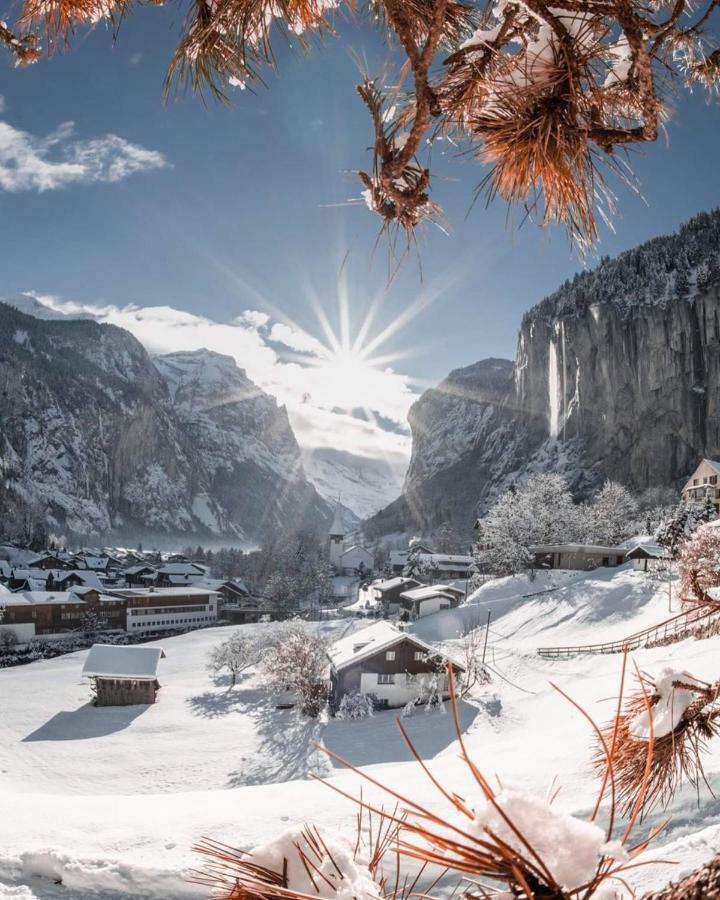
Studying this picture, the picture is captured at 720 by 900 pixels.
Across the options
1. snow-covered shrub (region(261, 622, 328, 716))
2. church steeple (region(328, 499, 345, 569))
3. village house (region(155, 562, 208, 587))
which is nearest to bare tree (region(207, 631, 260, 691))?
snow-covered shrub (region(261, 622, 328, 716))

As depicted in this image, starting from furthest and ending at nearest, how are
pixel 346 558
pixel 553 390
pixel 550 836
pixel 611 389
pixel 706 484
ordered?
pixel 553 390
pixel 611 389
pixel 346 558
pixel 706 484
pixel 550 836

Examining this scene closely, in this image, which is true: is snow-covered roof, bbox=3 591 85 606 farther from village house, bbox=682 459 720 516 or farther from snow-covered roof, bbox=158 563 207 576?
village house, bbox=682 459 720 516

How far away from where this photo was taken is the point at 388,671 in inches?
1064

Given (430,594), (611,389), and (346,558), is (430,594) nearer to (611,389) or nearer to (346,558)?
(346,558)

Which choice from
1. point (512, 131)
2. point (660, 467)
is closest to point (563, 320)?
point (660, 467)

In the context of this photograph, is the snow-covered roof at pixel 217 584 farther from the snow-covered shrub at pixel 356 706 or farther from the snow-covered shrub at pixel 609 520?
the snow-covered shrub at pixel 356 706

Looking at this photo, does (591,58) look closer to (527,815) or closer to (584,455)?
(527,815)

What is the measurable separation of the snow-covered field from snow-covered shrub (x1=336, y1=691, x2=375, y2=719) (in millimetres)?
835

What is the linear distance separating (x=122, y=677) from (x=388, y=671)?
1472cm

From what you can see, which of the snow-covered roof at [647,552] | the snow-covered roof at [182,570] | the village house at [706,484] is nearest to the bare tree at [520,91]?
the snow-covered roof at [647,552]

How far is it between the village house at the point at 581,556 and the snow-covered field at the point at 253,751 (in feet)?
16.0

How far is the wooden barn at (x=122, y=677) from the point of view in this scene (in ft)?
95.6

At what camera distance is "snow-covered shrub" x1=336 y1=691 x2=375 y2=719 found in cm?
2481

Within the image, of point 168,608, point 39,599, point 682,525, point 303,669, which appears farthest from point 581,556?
point 39,599
